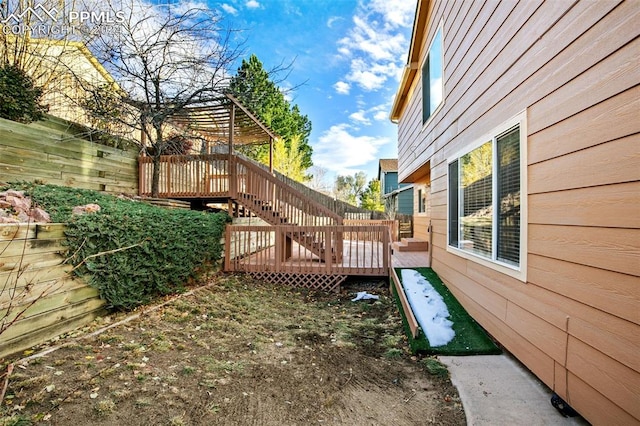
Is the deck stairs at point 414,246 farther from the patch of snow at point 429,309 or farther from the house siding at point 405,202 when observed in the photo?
the house siding at point 405,202

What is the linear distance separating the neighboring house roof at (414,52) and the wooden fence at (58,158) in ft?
24.7

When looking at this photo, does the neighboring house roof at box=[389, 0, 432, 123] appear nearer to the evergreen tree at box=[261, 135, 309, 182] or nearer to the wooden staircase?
the wooden staircase

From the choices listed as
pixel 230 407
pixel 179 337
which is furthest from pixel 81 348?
pixel 230 407

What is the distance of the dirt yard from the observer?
2.17 meters

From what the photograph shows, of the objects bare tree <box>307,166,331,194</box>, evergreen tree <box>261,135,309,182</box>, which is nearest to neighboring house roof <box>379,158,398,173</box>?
evergreen tree <box>261,135,309,182</box>

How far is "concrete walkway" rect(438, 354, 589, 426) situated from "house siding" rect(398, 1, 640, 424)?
117mm

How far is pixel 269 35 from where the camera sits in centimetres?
974

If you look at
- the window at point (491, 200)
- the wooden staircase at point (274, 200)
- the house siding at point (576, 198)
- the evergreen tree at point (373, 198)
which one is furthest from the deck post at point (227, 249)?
the evergreen tree at point (373, 198)

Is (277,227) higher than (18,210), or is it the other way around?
(18,210)

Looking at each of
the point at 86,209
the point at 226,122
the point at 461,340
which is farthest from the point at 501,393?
the point at 226,122

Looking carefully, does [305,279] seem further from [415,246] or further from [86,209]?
[86,209]

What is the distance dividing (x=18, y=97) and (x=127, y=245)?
3.84 meters

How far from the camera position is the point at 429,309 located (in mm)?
4035

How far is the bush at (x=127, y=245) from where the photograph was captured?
357 cm
